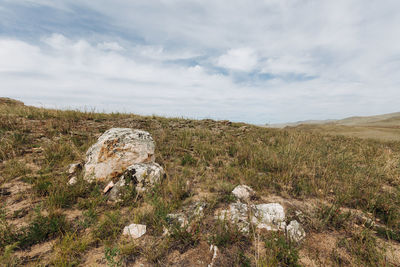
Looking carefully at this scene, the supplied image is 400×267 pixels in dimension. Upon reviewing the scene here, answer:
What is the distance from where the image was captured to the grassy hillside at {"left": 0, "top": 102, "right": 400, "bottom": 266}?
6.01ft

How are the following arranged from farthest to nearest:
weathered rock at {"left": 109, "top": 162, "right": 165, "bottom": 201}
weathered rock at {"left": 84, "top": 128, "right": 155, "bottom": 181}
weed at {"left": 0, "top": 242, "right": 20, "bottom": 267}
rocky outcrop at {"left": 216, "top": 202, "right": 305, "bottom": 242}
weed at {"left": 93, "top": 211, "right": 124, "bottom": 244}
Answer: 1. weathered rock at {"left": 84, "top": 128, "right": 155, "bottom": 181}
2. weathered rock at {"left": 109, "top": 162, "right": 165, "bottom": 201}
3. rocky outcrop at {"left": 216, "top": 202, "right": 305, "bottom": 242}
4. weed at {"left": 93, "top": 211, "right": 124, "bottom": 244}
5. weed at {"left": 0, "top": 242, "right": 20, "bottom": 267}

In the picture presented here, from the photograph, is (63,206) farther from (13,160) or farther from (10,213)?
(13,160)

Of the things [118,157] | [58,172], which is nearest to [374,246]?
[118,157]

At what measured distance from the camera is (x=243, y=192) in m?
3.02

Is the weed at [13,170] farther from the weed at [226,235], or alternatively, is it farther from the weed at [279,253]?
the weed at [279,253]

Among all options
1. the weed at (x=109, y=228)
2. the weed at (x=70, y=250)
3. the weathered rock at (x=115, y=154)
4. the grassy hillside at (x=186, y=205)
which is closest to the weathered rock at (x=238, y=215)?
the grassy hillside at (x=186, y=205)

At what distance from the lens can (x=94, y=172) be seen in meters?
3.27

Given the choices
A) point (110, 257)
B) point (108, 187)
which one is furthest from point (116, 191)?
point (110, 257)

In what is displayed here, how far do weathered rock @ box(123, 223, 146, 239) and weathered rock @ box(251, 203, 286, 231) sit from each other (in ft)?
5.16

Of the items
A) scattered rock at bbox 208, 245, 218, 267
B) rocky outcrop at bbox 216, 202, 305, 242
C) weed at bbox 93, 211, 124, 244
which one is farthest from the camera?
rocky outcrop at bbox 216, 202, 305, 242

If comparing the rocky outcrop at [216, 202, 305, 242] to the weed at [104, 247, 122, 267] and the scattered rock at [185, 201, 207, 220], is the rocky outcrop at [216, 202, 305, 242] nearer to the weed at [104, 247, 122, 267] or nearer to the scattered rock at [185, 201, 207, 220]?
the scattered rock at [185, 201, 207, 220]

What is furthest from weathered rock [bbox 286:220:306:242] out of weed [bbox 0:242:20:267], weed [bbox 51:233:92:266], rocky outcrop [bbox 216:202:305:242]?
weed [bbox 0:242:20:267]

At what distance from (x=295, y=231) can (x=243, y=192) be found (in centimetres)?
100

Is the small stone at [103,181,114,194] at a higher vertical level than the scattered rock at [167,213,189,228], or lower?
higher
